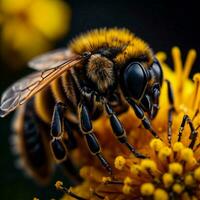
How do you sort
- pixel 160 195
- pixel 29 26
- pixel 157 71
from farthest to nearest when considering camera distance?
pixel 29 26 < pixel 157 71 < pixel 160 195

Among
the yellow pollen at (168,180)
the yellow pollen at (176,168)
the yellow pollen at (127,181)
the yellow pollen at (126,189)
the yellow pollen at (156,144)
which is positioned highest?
A: the yellow pollen at (156,144)

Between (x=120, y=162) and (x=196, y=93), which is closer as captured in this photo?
(x=120, y=162)

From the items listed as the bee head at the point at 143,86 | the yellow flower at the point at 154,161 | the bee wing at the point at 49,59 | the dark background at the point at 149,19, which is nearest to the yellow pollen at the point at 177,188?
the yellow flower at the point at 154,161

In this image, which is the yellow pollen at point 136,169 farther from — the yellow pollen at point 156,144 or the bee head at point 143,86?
the bee head at point 143,86

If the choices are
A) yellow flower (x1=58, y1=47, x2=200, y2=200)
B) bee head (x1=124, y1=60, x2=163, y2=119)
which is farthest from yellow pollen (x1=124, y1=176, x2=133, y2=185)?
bee head (x1=124, y1=60, x2=163, y2=119)

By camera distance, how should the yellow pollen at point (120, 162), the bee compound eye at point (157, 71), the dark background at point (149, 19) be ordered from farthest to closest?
1. the dark background at point (149, 19)
2. the bee compound eye at point (157, 71)
3. the yellow pollen at point (120, 162)

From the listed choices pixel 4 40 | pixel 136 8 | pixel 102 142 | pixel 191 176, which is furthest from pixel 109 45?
pixel 136 8

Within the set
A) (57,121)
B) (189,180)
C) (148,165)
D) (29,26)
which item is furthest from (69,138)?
(29,26)

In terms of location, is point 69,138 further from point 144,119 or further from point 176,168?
point 176,168

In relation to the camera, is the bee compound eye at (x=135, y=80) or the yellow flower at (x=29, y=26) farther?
the yellow flower at (x=29, y=26)

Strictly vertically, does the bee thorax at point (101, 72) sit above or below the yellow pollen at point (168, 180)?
above
